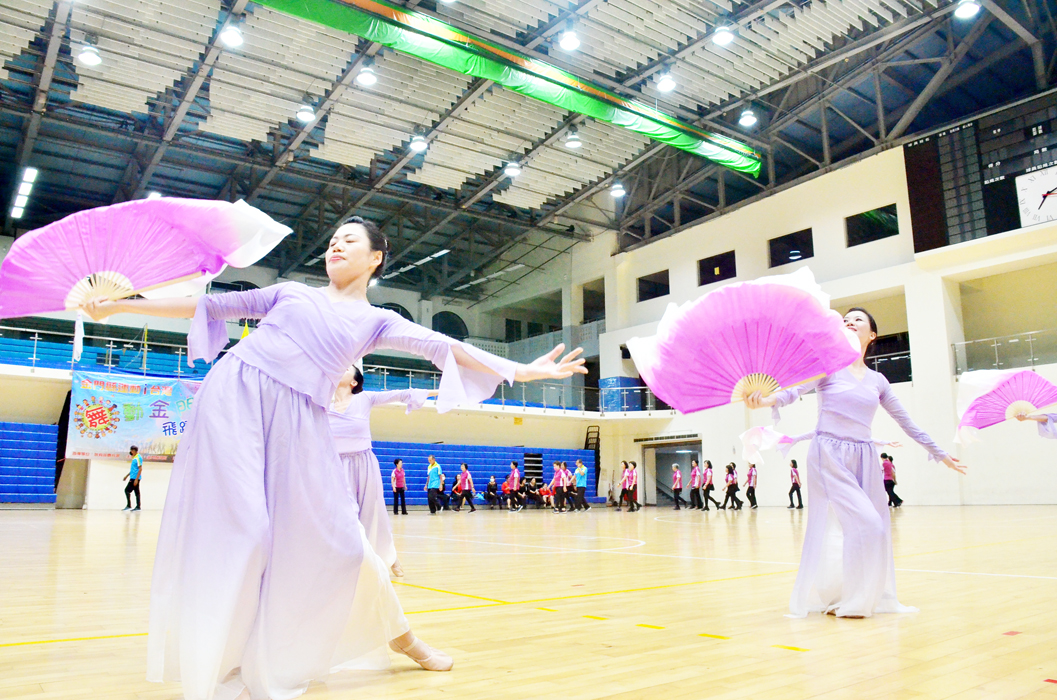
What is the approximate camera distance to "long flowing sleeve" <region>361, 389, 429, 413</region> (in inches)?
235

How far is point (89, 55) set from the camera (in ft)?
48.0

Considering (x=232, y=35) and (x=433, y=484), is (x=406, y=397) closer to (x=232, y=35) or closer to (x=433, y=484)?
(x=232, y=35)

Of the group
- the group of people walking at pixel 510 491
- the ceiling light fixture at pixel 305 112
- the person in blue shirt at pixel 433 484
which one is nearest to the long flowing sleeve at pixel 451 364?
the ceiling light fixture at pixel 305 112

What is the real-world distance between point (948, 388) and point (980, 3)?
29.0ft

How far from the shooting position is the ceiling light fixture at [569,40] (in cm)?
1541

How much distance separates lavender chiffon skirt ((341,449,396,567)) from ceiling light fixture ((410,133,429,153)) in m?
14.2

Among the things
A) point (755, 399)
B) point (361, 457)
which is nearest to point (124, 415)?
point (361, 457)

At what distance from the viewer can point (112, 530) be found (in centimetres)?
1129

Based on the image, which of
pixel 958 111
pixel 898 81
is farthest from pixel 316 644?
pixel 958 111

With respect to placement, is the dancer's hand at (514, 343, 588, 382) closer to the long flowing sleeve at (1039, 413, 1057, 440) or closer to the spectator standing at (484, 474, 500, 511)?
the long flowing sleeve at (1039, 413, 1057, 440)

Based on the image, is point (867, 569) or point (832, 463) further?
point (832, 463)

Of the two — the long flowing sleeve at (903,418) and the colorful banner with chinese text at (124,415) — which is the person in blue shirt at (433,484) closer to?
the colorful banner with chinese text at (124,415)

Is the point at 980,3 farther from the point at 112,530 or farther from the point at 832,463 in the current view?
the point at 112,530

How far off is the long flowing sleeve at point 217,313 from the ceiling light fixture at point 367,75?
48.5 ft
